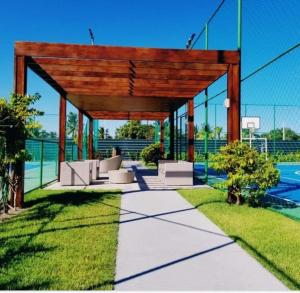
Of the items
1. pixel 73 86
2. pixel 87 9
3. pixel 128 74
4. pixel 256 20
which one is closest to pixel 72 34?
pixel 87 9

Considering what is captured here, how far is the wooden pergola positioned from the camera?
782 centimetres

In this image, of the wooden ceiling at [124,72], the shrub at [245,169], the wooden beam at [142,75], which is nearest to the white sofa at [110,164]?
the wooden ceiling at [124,72]

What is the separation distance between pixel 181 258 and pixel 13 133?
4398mm

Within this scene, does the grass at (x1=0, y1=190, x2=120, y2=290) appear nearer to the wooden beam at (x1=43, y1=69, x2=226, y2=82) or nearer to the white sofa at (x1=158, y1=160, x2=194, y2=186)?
the wooden beam at (x1=43, y1=69, x2=226, y2=82)

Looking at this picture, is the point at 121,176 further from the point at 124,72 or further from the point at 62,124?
the point at 124,72

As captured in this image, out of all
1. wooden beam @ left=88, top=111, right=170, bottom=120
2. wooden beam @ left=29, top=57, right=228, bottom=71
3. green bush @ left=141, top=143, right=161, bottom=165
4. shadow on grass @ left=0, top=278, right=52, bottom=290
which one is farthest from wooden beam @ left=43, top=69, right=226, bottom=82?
green bush @ left=141, top=143, right=161, bottom=165

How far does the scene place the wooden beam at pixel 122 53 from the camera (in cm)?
764

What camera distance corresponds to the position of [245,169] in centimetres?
766

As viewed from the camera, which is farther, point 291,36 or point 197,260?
point 291,36

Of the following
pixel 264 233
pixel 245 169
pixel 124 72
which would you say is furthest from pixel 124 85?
pixel 264 233

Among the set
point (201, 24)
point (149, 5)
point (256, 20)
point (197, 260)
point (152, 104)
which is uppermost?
point (149, 5)

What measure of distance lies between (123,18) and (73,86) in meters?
3.32

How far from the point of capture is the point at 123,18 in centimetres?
1311

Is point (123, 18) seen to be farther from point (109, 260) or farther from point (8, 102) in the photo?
point (109, 260)
